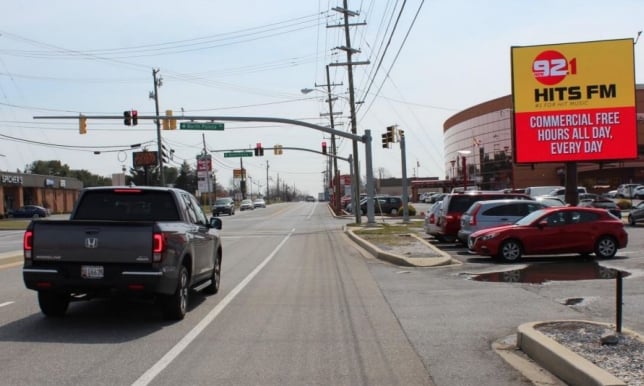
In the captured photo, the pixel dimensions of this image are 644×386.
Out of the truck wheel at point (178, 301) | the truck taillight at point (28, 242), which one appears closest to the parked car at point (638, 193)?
the truck wheel at point (178, 301)

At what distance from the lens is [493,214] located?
20781 mm

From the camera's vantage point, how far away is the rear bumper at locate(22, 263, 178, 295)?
8508 millimetres

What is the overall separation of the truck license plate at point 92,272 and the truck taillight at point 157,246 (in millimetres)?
699

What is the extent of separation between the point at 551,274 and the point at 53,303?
33.6 feet

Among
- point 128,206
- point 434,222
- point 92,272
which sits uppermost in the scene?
point 128,206

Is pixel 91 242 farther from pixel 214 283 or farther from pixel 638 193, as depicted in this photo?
pixel 638 193

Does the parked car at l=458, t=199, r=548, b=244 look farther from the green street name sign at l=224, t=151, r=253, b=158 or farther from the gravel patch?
the green street name sign at l=224, t=151, r=253, b=158

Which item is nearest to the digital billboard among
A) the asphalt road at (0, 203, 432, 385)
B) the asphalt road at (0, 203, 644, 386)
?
the asphalt road at (0, 203, 644, 386)

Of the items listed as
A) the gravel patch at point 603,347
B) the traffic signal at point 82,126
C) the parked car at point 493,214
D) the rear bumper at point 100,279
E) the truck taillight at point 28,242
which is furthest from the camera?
the traffic signal at point 82,126

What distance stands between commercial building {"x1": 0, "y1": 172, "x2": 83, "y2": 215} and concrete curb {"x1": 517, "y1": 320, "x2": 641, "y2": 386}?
73.9 meters

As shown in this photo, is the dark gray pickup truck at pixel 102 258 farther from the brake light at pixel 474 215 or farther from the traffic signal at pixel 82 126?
the traffic signal at pixel 82 126

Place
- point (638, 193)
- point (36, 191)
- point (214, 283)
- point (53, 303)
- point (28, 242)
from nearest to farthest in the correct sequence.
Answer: point (28, 242), point (53, 303), point (214, 283), point (638, 193), point (36, 191)

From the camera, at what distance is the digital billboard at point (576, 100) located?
98.8 ft

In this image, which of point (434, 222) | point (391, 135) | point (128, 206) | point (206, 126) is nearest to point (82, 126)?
point (206, 126)
